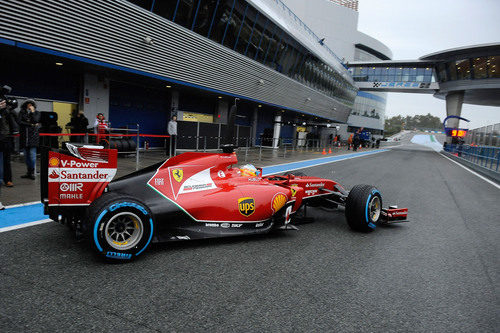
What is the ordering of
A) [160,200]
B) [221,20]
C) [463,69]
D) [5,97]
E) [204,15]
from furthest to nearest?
[463,69], [221,20], [204,15], [5,97], [160,200]

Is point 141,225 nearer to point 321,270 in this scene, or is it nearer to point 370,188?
point 321,270

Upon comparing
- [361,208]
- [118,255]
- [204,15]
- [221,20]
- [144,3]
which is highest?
[221,20]

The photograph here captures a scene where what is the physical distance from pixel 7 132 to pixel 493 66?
47863mm

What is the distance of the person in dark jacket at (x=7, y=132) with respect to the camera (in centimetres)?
553

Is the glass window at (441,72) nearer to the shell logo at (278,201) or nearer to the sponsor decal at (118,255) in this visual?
the shell logo at (278,201)

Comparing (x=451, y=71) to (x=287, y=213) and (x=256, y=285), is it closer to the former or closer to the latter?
(x=287, y=213)

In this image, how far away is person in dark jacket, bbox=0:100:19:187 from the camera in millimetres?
5531

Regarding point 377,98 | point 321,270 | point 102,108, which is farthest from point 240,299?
point 377,98

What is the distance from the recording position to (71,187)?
3193 mm

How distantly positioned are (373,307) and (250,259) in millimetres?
1357

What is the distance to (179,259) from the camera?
10.9ft

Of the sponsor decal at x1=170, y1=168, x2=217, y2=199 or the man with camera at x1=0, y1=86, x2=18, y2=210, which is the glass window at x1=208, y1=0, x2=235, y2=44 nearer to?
the man with camera at x1=0, y1=86, x2=18, y2=210

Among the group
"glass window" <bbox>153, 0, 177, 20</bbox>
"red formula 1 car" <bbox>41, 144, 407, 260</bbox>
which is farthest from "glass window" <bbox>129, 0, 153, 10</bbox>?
"red formula 1 car" <bbox>41, 144, 407, 260</bbox>

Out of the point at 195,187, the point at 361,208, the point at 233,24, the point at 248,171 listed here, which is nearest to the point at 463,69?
the point at 233,24
